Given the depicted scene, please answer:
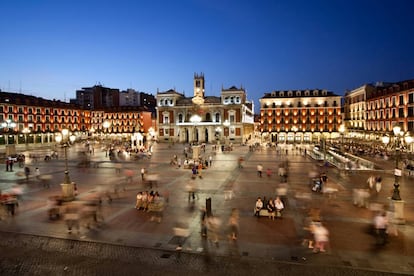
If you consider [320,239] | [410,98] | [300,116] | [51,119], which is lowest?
[320,239]

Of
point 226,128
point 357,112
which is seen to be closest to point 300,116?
point 357,112

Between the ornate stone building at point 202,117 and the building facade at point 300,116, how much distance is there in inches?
280

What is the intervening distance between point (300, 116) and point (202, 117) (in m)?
27.1

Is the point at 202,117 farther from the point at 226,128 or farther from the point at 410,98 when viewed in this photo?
the point at 410,98

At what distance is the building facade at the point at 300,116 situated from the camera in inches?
3041

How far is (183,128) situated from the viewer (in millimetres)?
82312

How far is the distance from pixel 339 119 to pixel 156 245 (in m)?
76.4

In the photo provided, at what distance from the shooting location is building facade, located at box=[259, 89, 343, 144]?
7725 cm

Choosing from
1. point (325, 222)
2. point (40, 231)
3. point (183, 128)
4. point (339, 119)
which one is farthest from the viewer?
point (183, 128)

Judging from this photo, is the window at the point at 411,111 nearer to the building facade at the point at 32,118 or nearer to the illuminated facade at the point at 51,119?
the illuminated facade at the point at 51,119

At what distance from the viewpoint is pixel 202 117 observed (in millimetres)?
82375

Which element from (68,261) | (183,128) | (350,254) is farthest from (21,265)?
(183,128)

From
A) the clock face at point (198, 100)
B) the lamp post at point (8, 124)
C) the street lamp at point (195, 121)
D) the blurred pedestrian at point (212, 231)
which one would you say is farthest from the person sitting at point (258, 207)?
the clock face at point (198, 100)

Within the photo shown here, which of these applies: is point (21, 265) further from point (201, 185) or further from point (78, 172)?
point (78, 172)
